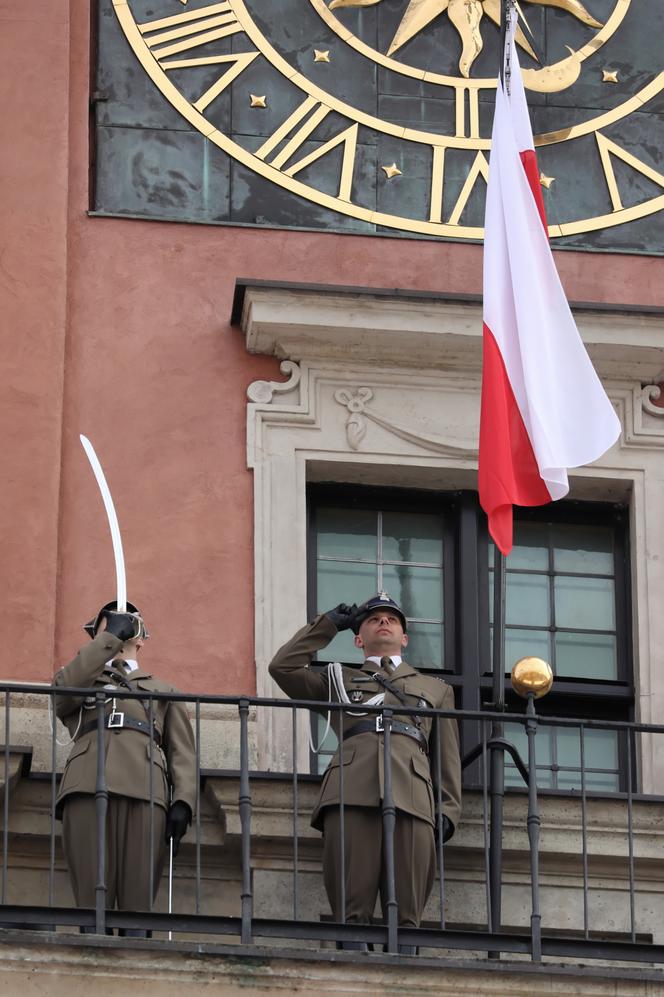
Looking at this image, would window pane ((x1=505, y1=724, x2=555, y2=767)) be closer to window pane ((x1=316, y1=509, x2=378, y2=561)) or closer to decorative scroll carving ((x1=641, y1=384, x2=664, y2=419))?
window pane ((x1=316, y1=509, x2=378, y2=561))

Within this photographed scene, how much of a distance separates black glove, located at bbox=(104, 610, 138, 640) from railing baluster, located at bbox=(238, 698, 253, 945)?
0.49 metres

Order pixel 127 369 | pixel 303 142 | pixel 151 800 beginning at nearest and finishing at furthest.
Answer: pixel 151 800
pixel 127 369
pixel 303 142

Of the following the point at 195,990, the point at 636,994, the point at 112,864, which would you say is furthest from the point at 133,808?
the point at 636,994

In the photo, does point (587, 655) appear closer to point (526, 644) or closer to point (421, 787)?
point (526, 644)

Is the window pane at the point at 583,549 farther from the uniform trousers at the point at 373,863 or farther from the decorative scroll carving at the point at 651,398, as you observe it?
the uniform trousers at the point at 373,863

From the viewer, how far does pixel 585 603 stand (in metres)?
12.8

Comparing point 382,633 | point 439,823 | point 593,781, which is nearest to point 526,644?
point 593,781

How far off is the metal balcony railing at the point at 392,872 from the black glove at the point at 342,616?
31 centimetres

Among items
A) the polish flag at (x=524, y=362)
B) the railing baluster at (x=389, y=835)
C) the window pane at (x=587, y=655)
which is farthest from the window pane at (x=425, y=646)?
the railing baluster at (x=389, y=835)

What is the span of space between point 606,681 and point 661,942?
1239 mm

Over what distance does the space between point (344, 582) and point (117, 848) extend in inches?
76.0

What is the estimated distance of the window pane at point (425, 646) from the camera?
41.6ft

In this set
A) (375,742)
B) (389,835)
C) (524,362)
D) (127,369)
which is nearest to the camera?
(389,835)

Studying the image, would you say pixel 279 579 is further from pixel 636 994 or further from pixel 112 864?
pixel 636 994
